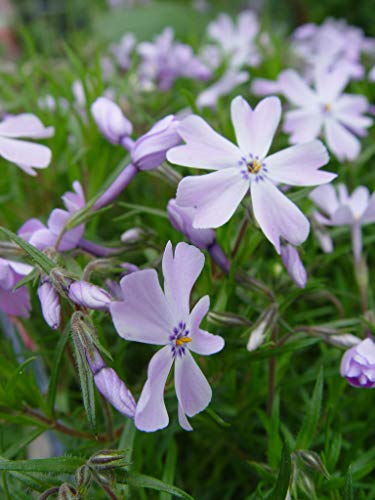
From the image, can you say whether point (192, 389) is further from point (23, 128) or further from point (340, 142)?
point (340, 142)

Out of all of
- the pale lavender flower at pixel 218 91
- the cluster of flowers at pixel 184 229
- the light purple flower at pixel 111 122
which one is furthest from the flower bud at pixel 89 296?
the pale lavender flower at pixel 218 91

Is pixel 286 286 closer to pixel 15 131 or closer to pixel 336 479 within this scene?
pixel 336 479

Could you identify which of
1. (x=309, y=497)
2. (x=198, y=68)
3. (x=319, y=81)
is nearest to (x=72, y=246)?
(x=309, y=497)

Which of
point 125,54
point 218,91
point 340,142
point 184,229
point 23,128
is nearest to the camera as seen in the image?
point 184,229

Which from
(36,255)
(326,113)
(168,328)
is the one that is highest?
(36,255)

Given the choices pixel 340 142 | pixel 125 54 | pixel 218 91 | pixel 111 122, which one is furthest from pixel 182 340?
pixel 125 54

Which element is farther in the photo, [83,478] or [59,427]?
[59,427]
